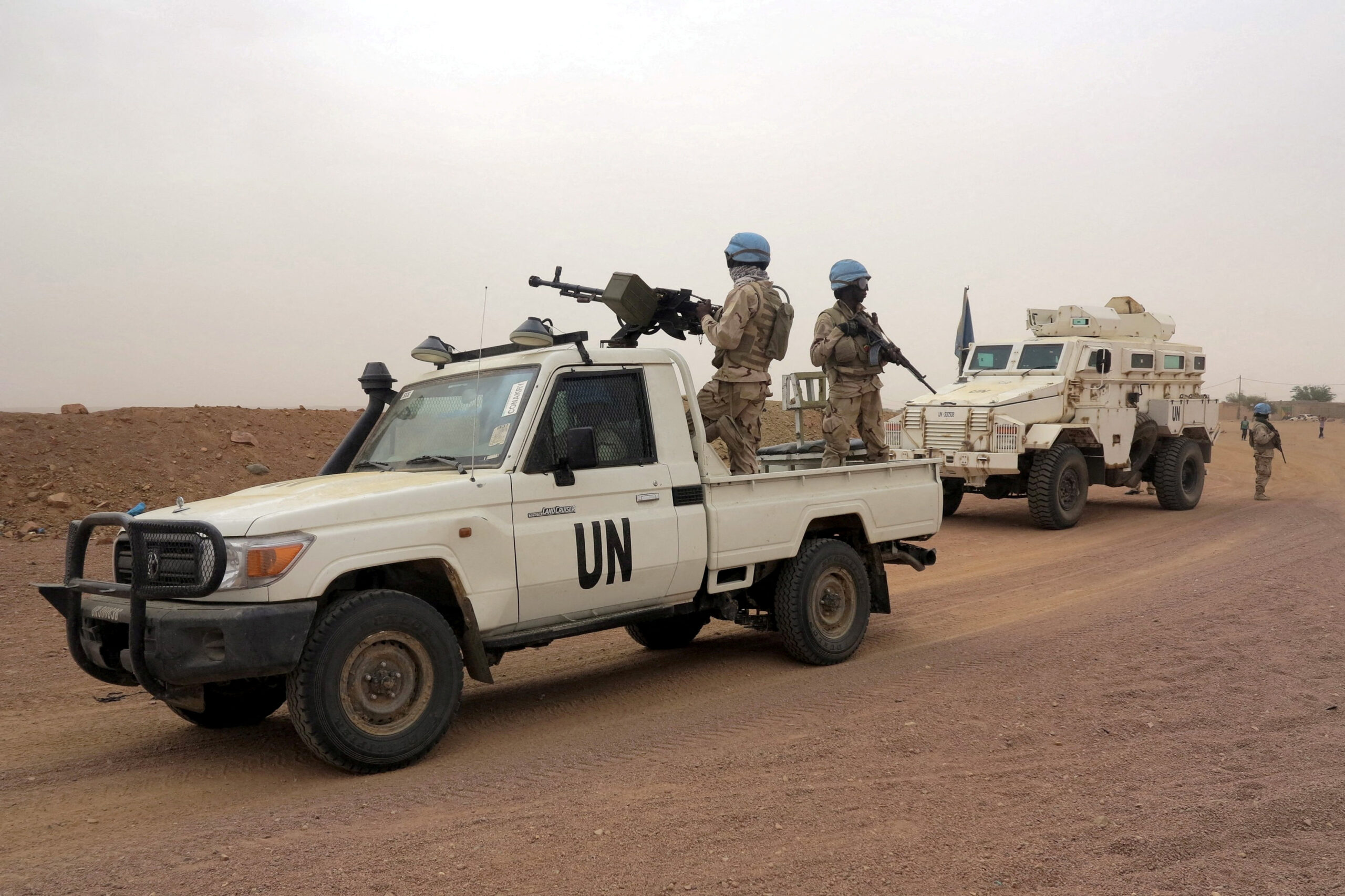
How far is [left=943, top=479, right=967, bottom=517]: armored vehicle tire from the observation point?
14578mm

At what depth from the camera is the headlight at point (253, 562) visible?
14.2 feet

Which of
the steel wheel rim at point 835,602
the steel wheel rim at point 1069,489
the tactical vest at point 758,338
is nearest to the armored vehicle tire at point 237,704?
the steel wheel rim at point 835,602

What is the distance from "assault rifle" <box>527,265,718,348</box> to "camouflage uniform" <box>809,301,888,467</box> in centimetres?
134

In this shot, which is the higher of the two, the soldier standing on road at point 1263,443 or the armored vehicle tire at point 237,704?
the soldier standing on road at point 1263,443

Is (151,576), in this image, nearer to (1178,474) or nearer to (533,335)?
(533,335)

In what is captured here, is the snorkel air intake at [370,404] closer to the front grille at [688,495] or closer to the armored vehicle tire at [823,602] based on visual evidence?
the front grille at [688,495]

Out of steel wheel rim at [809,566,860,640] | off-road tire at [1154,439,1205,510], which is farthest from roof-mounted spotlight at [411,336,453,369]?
off-road tire at [1154,439,1205,510]

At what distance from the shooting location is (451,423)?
562 cm

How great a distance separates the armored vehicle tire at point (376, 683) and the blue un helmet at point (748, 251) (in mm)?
3393

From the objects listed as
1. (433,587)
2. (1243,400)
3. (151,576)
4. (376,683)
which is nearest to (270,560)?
→ (151,576)

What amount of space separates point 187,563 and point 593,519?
1915 millimetres

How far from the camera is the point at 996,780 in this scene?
4.41 m

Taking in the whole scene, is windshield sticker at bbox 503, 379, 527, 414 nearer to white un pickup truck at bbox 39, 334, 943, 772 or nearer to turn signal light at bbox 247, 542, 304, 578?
white un pickup truck at bbox 39, 334, 943, 772

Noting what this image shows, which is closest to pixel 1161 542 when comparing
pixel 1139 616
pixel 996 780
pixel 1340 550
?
pixel 1340 550
